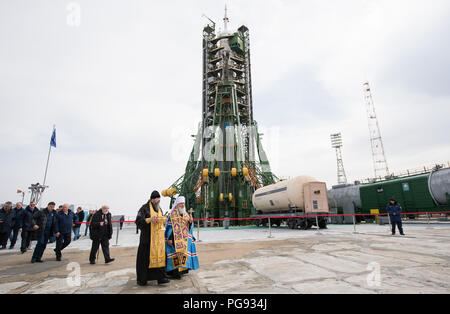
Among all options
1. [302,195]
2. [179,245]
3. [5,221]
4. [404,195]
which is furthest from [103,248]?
[404,195]

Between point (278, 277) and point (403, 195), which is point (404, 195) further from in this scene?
point (278, 277)

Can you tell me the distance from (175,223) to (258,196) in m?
18.0

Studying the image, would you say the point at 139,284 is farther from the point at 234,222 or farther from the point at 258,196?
the point at 234,222

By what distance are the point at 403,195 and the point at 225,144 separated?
20055 millimetres

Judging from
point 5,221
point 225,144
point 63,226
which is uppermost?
point 225,144

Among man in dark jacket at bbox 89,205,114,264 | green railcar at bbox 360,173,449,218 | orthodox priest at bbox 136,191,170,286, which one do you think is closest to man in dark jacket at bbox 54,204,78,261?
man in dark jacket at bbox 89,205,114,264

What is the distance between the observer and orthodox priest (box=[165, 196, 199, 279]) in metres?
4.31

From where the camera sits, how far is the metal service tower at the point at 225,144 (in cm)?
2777

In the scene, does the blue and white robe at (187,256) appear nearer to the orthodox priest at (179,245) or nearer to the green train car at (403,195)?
the orthodox priest at (179,245)

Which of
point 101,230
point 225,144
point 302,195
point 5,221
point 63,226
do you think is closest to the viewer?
point 101,230

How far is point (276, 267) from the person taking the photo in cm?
472

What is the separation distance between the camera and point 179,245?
442 centimetres

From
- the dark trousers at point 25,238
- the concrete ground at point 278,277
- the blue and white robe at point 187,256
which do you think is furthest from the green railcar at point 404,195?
the dark trousers at point 25,238

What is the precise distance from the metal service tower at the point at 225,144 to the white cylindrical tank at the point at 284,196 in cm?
513
